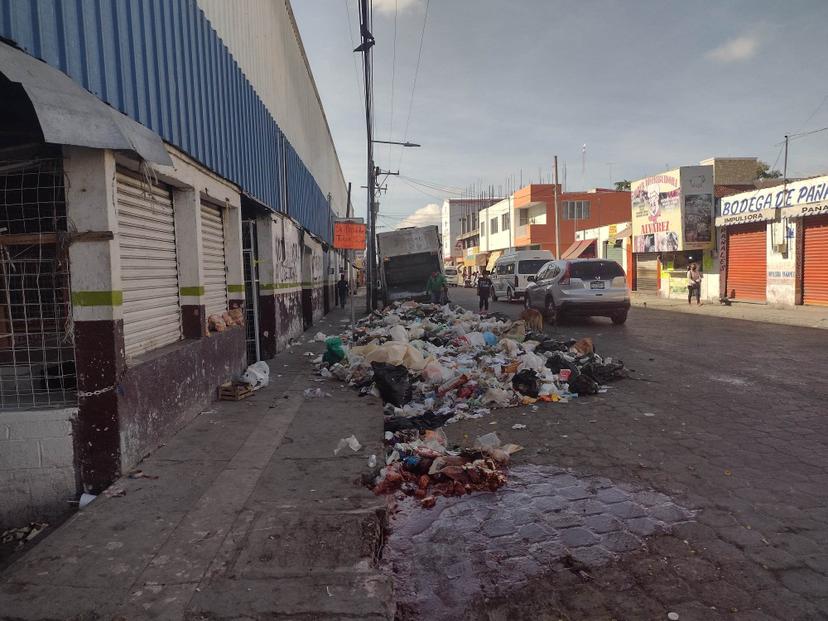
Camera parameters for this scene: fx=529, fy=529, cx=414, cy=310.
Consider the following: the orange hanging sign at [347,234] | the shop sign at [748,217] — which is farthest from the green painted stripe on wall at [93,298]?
the shop sign at [748,217]

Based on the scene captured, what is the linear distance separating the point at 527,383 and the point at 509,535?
380cm

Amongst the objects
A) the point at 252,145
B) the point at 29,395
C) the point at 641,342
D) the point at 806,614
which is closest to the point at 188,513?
the point at 29,395

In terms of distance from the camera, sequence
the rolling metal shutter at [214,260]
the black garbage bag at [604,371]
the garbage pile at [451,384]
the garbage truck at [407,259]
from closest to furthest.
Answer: the garbage pile at [451,384] → the rolling metal shutter at [214,260] → the black garbage bag at [604,371] → the garbage truck at [407,259]

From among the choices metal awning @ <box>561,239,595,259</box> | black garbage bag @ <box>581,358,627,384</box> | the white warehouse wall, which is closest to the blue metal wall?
the white warehouse wall

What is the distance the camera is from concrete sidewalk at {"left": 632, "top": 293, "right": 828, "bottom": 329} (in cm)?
1469

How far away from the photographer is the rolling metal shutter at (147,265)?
4.71 metres

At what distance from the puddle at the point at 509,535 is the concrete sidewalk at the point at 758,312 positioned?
13.1 meters

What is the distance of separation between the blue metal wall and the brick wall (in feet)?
8.06

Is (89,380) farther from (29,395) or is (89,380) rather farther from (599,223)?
(599,223)

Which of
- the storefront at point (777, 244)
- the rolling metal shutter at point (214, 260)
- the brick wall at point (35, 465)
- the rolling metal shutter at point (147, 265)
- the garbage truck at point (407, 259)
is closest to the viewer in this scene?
the brick wall at point (35, 465)

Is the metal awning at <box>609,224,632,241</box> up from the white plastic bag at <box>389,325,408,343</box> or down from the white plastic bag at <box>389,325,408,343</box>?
up

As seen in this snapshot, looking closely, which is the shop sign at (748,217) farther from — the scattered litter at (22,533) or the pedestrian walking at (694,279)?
the scattered litter at (22,533)

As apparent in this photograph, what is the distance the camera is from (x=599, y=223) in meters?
44.5

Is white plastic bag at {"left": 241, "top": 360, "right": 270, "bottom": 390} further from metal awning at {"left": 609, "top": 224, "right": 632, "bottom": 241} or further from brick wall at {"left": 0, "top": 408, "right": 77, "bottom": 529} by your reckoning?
Result: metal awning at {"left": 609, "top": 224, "right": 632, "bottom": 241}
